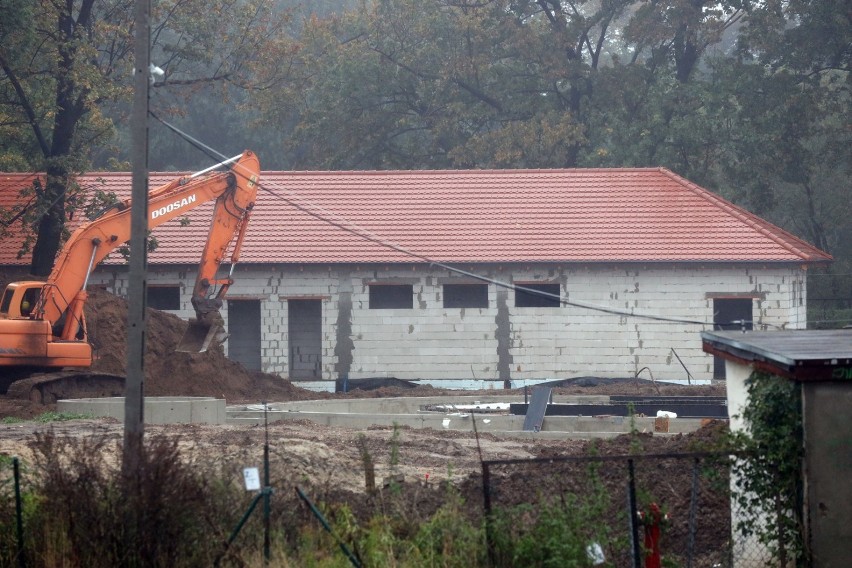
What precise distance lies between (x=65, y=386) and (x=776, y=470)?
16439mm

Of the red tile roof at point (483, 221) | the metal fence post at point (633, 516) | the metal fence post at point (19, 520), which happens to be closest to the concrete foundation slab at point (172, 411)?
the red tile roof at point (483, 221)

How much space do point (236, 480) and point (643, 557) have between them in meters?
4.10

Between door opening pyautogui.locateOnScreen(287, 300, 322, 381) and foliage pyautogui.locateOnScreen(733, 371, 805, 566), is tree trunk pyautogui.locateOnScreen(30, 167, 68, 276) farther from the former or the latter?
foliage pyautogui.locateOnScreen(733, 371, 805, 566)

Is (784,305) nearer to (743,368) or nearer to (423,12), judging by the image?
(743,368)

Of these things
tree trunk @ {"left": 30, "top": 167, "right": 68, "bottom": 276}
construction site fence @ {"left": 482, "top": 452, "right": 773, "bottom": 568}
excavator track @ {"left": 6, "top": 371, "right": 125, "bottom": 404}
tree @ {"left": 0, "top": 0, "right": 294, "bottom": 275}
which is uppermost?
tree @ {"left": 0, "top": 0, "right": 294, "bottom": 275}

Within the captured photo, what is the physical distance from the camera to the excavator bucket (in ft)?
71.1

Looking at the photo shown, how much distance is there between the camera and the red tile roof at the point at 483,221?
93.8ft

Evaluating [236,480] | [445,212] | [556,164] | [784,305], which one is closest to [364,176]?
[445,212]

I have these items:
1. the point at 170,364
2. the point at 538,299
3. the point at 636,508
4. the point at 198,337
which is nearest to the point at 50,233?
the point at 170,364

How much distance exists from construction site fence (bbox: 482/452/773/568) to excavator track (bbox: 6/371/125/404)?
1110 cm

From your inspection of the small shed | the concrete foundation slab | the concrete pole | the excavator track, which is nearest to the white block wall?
the excavator track

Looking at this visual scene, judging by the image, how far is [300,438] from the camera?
1662cm

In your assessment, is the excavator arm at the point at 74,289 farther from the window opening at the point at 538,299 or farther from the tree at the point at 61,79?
the window opening at the point at 538,299

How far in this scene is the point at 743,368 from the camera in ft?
36.1
